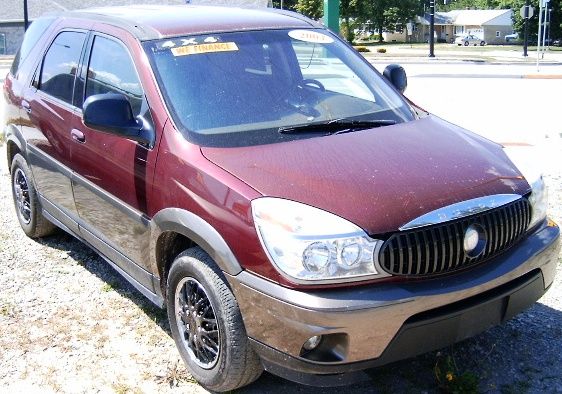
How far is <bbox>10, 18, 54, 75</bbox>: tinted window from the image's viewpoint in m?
5.48

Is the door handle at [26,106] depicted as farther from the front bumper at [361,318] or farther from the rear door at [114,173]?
the front bumper at [361,318]

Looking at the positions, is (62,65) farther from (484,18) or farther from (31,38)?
(484,18)

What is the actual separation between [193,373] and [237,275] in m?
0.80

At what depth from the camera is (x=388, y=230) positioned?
116 inches

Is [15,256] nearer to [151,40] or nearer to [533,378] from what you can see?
[151,40]

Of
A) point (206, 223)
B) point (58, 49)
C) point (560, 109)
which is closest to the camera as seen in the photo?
point (206, 223)

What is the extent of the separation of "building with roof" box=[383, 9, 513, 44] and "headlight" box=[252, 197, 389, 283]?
87520mm

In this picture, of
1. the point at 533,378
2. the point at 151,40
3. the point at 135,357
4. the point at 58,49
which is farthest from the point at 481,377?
the point at 58,49

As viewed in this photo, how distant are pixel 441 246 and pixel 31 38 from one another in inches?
161

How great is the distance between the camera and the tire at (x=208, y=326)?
3193mm

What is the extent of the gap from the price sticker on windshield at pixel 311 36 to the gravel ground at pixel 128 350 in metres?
2.01

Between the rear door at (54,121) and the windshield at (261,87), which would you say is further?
the rear door at (54,121)

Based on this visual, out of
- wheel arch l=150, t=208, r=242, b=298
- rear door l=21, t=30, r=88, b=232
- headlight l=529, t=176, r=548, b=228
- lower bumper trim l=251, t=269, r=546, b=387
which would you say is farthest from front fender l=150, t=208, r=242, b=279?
headlight l=529, t=176, r=548, b=228

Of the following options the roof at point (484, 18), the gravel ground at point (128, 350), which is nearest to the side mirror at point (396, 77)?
the gravel ground at point (128, 350)
